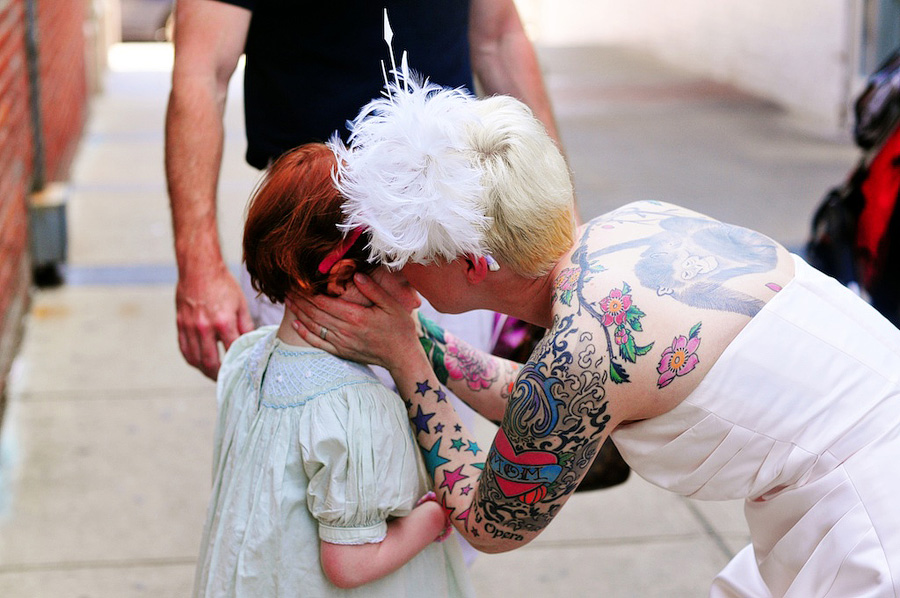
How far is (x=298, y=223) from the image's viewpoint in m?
1.76

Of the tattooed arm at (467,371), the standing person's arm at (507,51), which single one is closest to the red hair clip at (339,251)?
the tattooed arm at (467,371)

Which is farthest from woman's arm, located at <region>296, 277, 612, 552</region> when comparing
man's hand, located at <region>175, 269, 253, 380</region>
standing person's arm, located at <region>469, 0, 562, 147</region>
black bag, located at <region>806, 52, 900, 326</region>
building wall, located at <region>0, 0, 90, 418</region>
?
building wall, located at <region>0, 0, 90, 418</region>

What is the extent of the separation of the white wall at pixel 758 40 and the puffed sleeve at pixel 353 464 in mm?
8579

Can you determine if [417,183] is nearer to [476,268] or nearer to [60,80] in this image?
[476,268]

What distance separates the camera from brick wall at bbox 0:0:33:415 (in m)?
4.62

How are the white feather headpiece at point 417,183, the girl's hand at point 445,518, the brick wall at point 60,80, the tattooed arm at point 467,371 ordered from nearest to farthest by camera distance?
the white feather headpiece at point 417,183 < the girl's hand at point 445,518 < the tattooed arm at point 467,371 < the brick wall at point 60,80

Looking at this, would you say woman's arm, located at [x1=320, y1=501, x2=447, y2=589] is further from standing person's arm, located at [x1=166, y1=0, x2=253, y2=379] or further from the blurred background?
the blurred background

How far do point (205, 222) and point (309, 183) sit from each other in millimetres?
556

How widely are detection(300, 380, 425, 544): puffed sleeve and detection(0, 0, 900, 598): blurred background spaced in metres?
1.59

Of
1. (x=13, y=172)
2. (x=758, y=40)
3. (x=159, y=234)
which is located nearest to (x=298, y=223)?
(x=13, y=172)

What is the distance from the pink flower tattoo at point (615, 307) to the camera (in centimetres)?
172

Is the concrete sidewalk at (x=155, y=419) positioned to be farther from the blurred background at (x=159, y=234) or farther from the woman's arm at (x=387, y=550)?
the woman's arm at (x=387, y=550)

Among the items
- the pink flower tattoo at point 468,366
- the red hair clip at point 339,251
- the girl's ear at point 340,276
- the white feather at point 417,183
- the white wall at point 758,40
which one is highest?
the white feather at point 417,183

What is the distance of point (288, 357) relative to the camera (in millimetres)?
1879
